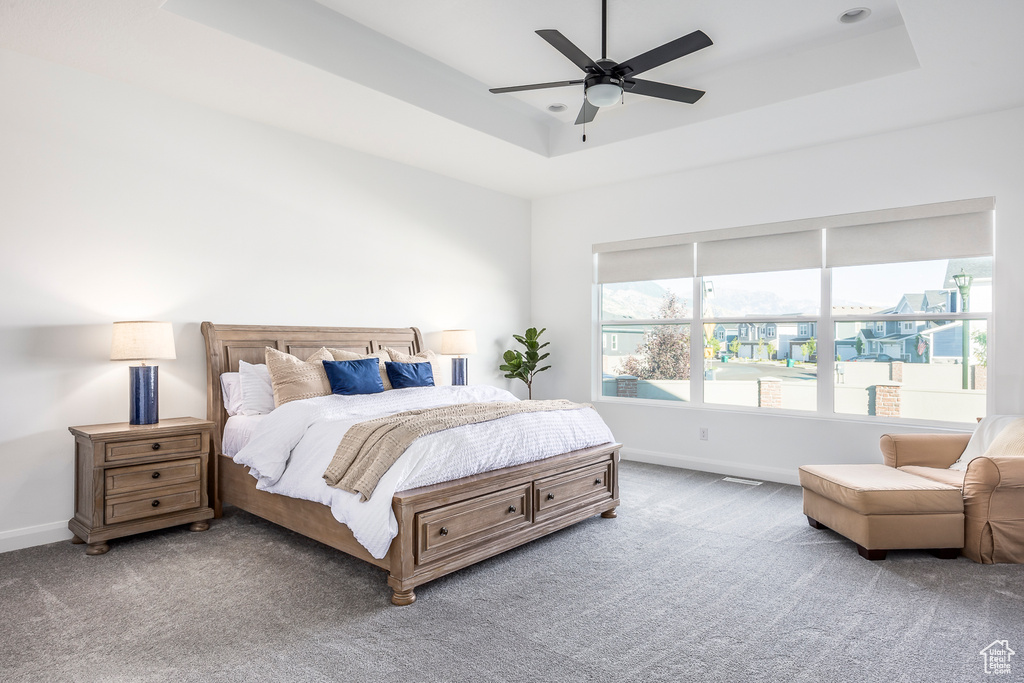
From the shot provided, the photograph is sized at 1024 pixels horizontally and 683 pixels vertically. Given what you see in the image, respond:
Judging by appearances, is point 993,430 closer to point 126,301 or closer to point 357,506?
point 357,506

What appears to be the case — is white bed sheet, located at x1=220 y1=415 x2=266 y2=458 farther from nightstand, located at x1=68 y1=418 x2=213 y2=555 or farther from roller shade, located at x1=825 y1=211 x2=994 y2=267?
roller shade, located at x1=825 y1=211 x2=994 y2=267

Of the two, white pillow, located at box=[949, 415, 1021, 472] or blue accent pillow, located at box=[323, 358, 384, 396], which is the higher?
blue accent pillow, located at box=[323, 358, 384, 396]

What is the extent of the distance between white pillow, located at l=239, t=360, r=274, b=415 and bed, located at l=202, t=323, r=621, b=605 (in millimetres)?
184

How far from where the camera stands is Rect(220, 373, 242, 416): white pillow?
13.2 ft

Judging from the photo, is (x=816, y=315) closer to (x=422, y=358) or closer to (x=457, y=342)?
(x=457, y=342)

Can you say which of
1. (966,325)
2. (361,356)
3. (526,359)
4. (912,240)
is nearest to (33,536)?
(361,356)

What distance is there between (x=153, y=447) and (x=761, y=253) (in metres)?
4.86

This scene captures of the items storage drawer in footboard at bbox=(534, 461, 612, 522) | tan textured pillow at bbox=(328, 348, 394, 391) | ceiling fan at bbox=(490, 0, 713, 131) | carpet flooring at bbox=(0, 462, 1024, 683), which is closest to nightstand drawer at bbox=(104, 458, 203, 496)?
carpet flooring at bbox=(0, 462, 1024, 683)

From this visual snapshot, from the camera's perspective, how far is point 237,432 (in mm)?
3857

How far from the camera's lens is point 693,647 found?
2.32 m

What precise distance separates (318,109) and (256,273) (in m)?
1.29

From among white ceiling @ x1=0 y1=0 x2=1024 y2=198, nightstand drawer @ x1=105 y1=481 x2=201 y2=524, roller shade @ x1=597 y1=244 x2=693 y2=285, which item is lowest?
nightstand drawer @ x1=105 y1=481 x2=201 y2=524

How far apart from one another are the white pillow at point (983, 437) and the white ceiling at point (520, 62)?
82.3 inches

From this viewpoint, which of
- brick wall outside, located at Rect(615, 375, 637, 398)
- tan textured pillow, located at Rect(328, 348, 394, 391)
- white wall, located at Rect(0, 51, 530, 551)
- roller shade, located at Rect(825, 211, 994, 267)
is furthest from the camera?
brick wall outside, located at Rect(615, 375, 637, 398)
